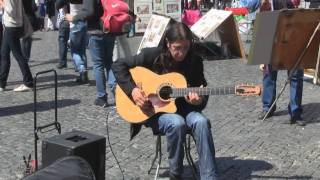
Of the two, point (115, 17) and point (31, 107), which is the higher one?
point (115, 17)

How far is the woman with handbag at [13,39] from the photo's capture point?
7.69m

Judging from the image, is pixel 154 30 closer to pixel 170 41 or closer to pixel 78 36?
pixel 78 36

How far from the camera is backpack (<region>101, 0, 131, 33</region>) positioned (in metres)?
6.77

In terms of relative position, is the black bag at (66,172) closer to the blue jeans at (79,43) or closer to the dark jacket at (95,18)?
the dark jacket at (95,18)

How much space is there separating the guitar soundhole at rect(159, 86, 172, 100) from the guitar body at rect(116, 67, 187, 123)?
2 centimetres

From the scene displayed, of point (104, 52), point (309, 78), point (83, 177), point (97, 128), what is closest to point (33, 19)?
point (104, 52)

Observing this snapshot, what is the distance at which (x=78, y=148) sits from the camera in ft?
12.8

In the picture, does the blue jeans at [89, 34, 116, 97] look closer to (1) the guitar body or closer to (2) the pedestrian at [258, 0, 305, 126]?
(2) the pedestrian at [258, 0, 305, 126]

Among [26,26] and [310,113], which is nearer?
[310,113]

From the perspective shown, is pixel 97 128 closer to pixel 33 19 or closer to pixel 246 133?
pixel 246 133

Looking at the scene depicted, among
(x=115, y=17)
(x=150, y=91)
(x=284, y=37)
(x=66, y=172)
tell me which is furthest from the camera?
(x=115, y=17)

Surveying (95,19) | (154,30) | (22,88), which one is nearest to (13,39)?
(22,88)

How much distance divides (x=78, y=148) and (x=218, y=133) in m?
2.30

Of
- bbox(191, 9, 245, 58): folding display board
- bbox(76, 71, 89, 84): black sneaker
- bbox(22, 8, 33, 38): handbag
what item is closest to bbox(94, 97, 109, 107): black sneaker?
bbox(76, 71, 89, 84): black sneaker
